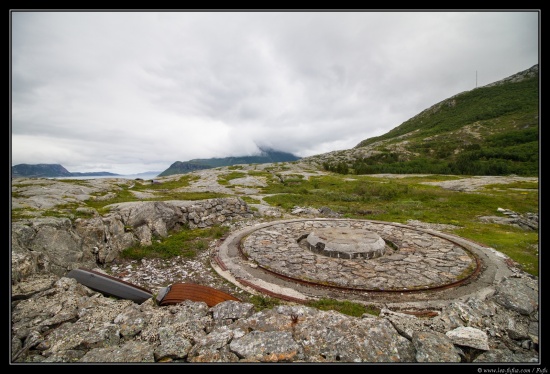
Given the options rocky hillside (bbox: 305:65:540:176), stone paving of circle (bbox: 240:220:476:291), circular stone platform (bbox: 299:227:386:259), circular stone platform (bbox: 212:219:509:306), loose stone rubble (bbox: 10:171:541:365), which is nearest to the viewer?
loose stone rubble (bbox: 10:171:541:365)

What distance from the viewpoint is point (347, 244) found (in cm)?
935

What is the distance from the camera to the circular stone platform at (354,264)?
22.8 feet

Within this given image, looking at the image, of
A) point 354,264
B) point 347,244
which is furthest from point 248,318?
point 347,244

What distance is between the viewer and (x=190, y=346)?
3777mm

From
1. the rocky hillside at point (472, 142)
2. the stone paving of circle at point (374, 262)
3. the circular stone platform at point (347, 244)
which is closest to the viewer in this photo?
the stone paving of circle at point (374, 262)

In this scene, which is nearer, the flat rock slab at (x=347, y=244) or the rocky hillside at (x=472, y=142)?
the flat rock slab at (x=347, y=244)

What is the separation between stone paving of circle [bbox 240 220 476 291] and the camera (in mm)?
7309

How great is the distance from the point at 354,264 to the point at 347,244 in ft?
3.10

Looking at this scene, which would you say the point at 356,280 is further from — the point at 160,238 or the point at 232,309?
the point at 160,238

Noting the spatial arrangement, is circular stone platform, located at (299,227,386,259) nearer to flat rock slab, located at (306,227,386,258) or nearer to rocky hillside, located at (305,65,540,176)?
flat rock slab, located at (306,227,386,258)

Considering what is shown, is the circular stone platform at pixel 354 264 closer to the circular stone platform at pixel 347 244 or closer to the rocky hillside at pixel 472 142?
the circular stone platform at pixel 347 244

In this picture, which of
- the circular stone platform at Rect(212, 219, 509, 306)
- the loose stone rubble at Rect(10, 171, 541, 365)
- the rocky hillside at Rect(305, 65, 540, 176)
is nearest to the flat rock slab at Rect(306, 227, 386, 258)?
the circular stone platform at Rect(212, 219, 509, 306)

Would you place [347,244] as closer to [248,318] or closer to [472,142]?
[248,318]

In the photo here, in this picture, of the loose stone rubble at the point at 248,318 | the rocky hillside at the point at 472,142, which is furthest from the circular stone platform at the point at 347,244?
the rocky hillside at the point at 472,142
